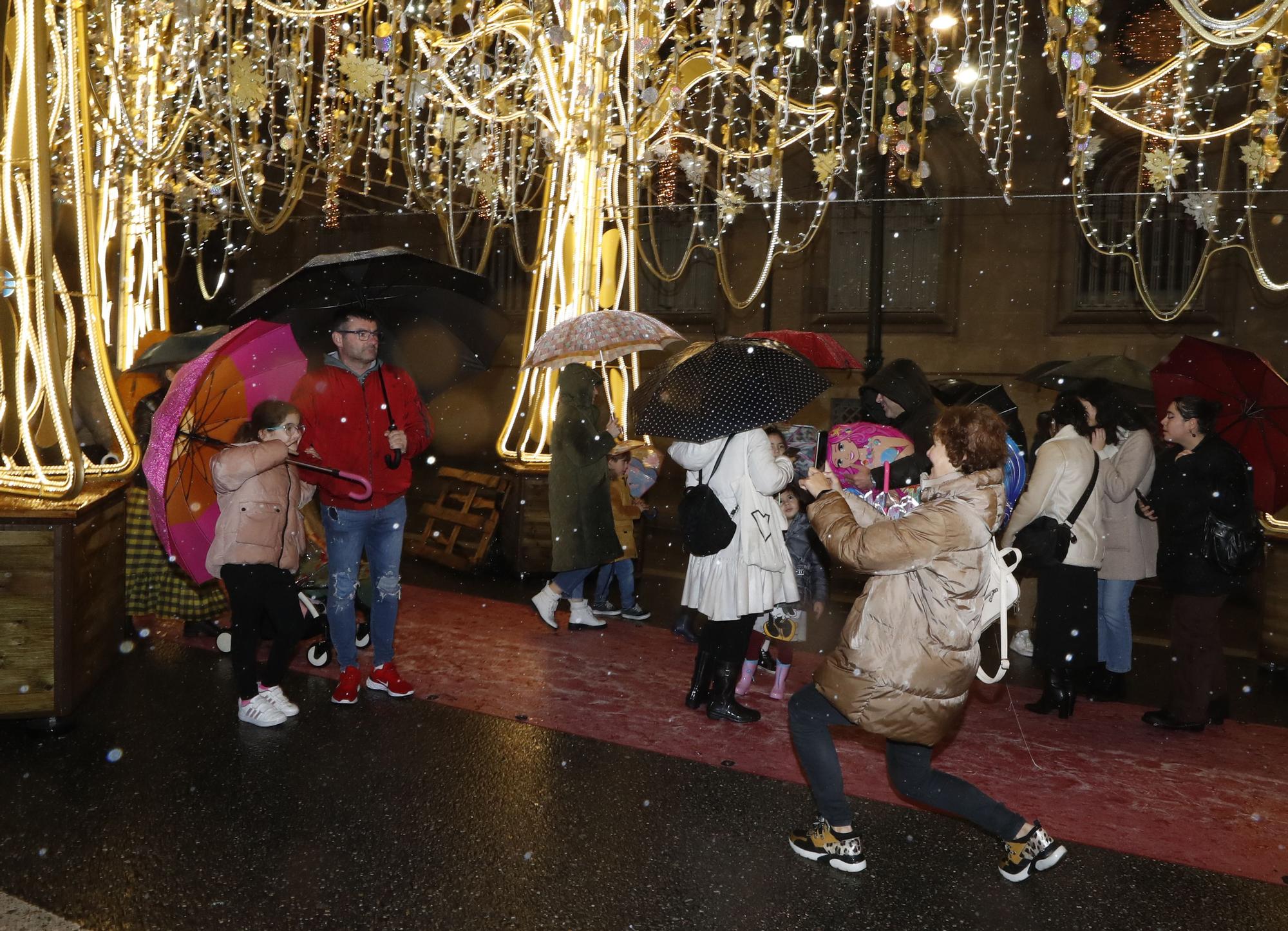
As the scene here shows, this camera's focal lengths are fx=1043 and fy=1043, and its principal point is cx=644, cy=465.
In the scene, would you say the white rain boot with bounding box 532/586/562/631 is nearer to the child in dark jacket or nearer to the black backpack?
the child in dark jacket

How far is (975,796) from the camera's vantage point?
11.3 ft

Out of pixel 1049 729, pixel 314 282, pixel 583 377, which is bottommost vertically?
pixel 1049 729

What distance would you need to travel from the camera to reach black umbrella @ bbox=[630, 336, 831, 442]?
4.43 metres

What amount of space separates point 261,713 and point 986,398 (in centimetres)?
417

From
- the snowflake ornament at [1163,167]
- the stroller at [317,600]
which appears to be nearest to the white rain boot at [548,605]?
the stroller at [317,600]

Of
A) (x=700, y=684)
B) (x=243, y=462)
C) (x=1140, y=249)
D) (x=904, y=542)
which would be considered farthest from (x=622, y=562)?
(x=1140, y=249)

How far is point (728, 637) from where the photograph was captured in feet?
16.4

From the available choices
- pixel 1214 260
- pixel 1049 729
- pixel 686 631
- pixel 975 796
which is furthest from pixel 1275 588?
pixel 1214 260

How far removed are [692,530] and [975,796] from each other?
71.6 inches

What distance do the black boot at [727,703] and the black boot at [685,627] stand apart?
123cm

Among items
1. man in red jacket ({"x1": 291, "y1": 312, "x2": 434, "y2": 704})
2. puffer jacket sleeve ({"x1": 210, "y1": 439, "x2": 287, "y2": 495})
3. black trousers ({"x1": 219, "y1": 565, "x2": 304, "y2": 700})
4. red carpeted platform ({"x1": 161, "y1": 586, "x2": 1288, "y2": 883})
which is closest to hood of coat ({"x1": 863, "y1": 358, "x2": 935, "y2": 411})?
red carpeted platform ({"x1": 161, "y1": 586, "x2": 1288, "y2": 883})

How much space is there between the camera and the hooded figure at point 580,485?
6531 millimetres

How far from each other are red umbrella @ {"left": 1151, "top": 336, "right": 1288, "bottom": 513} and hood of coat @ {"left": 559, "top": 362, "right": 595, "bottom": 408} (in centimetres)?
318

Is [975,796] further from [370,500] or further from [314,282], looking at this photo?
[314,282]
